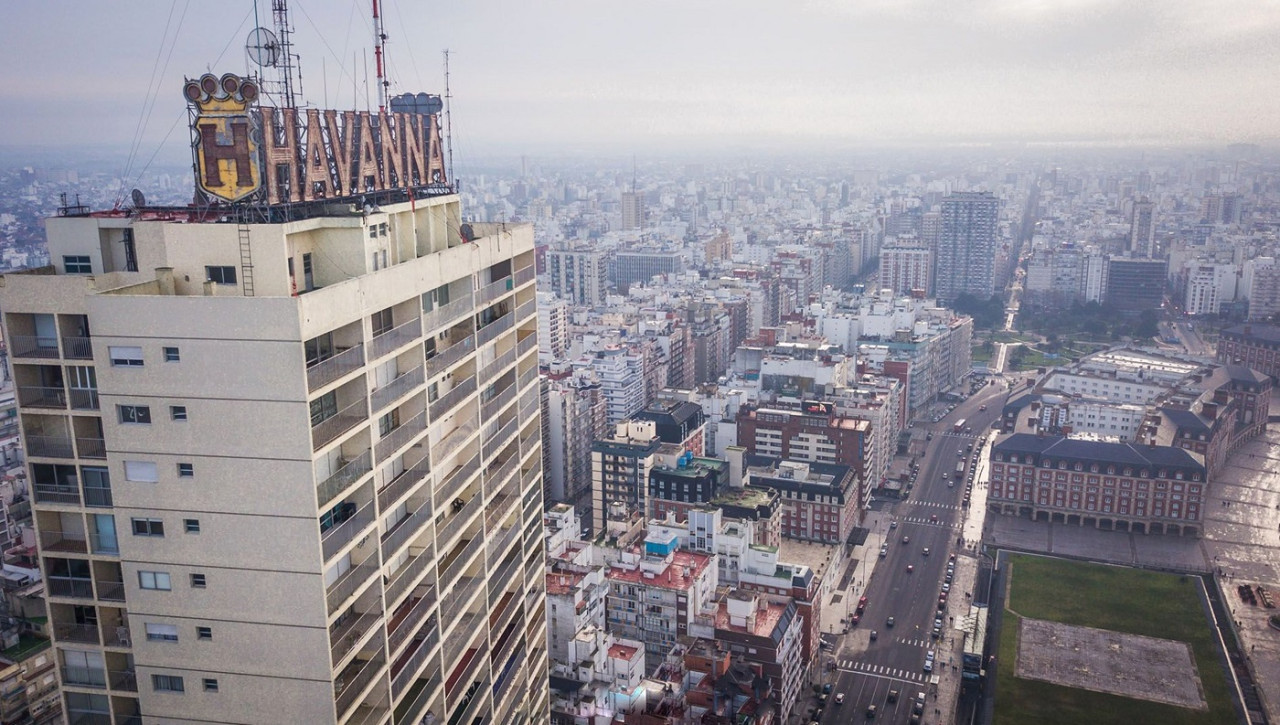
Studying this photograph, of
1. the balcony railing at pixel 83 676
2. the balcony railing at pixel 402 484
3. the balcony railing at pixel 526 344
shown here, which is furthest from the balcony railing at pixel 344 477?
the balcony railing at pixel 526 344

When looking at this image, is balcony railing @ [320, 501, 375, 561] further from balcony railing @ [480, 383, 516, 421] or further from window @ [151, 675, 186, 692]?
balcony railing @ [480, 383, 516, 421]

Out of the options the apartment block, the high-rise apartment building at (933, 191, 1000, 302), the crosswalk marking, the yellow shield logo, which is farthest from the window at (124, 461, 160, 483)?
the high-rise apartment building at (933, 191, 1000, 302)

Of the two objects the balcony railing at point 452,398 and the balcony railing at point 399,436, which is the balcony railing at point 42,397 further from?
the balcony railing at point 452,398

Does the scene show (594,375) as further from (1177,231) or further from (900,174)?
(900,174)

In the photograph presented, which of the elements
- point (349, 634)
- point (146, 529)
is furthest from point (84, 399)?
point (349, 634)

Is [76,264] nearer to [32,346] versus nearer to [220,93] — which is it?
[32,346]

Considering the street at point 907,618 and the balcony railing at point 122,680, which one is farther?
the street at point 907,618

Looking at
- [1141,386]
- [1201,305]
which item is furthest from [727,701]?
[1201,305]
